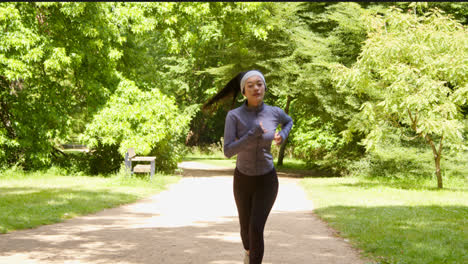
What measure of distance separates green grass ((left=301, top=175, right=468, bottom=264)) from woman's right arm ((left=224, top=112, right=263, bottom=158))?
109 inches

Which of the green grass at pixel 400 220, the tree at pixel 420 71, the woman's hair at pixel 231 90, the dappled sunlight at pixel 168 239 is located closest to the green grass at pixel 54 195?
the dappled sunlight at pixel 168 239

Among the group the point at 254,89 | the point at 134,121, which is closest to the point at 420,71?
the point at 134,121

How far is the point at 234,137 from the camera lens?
480 centimetres

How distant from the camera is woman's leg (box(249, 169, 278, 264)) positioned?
4.82m

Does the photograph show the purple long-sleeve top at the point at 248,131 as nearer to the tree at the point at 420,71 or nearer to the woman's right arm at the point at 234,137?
the woman's right arm at the point at 234,137

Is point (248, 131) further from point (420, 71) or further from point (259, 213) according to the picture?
Answer: point (420, 71)

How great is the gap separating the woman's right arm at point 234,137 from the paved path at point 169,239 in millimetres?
2010

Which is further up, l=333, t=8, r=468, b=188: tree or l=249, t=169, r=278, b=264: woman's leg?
l=333, t=8, r=468, b=188: tree

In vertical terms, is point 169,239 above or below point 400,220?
above

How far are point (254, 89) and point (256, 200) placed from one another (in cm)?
101

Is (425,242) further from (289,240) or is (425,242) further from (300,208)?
(300,208)

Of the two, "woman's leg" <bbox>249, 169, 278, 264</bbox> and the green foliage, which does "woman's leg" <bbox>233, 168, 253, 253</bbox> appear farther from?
the green foliage

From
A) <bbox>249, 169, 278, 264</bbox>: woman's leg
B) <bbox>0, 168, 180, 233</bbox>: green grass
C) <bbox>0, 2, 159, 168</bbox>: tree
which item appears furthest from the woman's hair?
<bbox>0, 2, 159, 168</bbox>: tree

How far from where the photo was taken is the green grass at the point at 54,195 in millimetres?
9562
